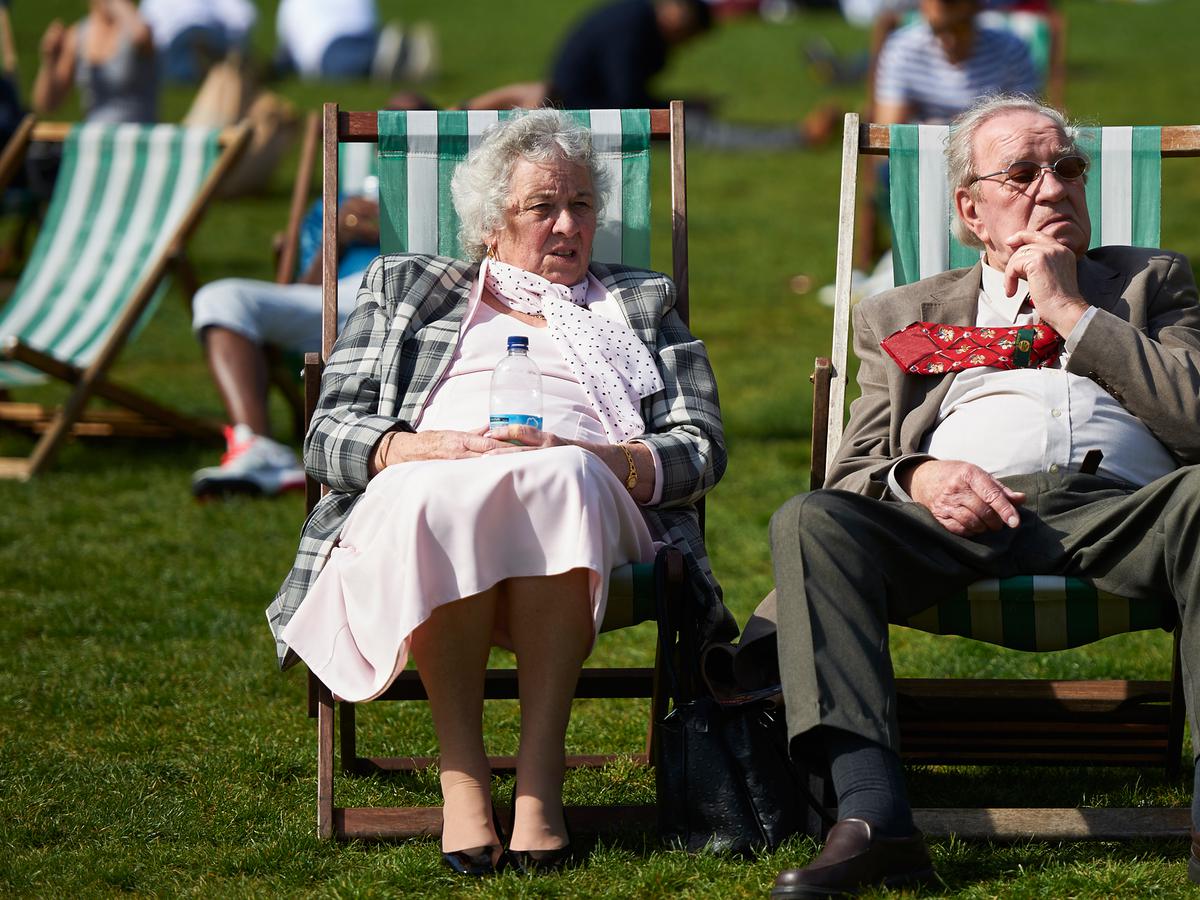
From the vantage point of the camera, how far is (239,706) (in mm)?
3846

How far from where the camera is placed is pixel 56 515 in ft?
17.9

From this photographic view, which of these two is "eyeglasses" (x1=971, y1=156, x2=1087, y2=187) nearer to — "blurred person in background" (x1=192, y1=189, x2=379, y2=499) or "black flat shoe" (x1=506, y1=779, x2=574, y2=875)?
"black flat shoe" (x1=506, y1=779, x2=574, y2=875)

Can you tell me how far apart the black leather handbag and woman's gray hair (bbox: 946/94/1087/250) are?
4.08ft

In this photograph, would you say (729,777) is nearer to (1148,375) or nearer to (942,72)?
(1148,375)

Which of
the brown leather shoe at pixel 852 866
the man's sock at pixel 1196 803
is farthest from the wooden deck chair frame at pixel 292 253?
the man's sock at pixel 1196 803

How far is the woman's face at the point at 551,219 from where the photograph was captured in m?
3.45

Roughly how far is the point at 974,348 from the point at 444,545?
1.19 m

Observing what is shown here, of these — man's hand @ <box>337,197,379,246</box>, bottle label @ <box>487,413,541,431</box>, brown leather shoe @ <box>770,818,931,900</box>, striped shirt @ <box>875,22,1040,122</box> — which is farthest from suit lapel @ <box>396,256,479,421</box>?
striped shirt @ <box>875,22,1040,122</box>

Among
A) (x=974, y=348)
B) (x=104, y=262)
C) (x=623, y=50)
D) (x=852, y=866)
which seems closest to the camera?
(x=852, y=866)

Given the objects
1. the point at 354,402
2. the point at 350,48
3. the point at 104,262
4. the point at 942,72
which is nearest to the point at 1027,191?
the point at 354,402

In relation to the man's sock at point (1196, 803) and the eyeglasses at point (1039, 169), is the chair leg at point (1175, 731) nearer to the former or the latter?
the man's sock at point (1196, 803)

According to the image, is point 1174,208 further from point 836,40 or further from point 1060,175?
point 836,40

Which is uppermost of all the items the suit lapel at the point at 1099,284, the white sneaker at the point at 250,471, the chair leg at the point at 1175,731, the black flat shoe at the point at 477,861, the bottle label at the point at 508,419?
the suit lapel at the point at 1099,284

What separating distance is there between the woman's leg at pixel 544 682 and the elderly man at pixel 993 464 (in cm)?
39
